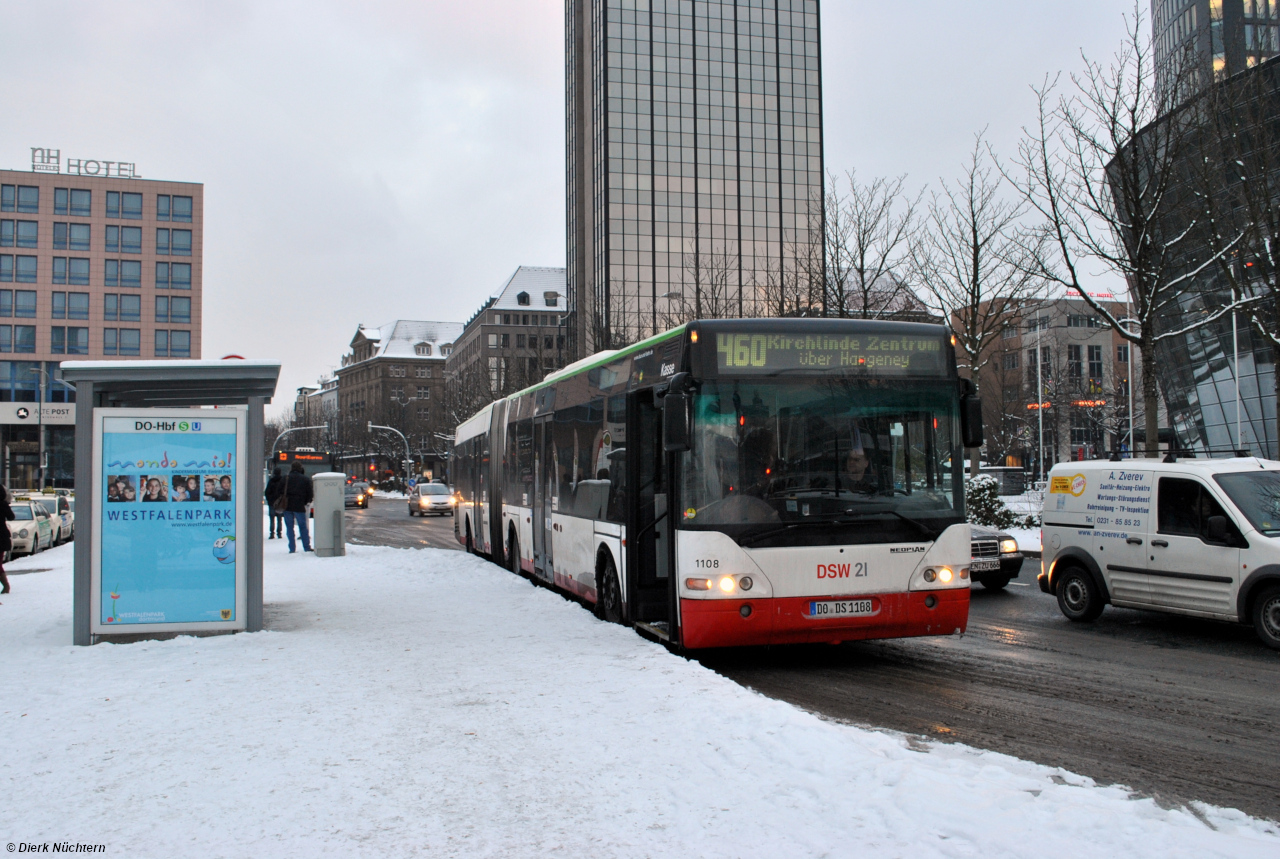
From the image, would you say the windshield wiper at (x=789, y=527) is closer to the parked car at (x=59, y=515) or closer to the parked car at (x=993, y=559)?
the parked car at (x=993, y=559)

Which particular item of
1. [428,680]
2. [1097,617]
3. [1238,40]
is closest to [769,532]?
[428,680]

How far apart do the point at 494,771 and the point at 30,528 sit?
2538 cm

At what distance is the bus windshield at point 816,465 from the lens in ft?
28.3

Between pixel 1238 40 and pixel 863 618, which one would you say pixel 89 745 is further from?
pixel 1238 40

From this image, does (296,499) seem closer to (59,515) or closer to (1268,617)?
(59,515)

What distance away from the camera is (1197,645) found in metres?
10.3

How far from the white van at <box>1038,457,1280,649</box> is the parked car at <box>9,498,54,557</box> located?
74.7 feet

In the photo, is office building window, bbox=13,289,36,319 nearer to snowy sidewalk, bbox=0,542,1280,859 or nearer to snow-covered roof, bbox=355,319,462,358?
snow-covered roof, bbox=355,319,462,358

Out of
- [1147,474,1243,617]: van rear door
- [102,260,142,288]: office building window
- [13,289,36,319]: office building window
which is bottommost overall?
[1147,474,1243,617]: van rear door

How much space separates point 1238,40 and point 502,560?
702 inches

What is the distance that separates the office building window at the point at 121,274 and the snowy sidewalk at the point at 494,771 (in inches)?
3231

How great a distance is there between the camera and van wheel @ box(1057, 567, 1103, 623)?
11.9 metres

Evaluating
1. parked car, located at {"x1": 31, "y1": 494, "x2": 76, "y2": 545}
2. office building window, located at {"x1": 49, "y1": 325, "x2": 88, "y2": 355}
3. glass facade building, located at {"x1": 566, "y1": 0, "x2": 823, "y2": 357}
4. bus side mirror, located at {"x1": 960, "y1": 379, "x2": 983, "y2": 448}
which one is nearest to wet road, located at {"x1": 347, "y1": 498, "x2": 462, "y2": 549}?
parked car, located at {"x1": 31, "y1": 494, "x2": 76, "y2": 545}

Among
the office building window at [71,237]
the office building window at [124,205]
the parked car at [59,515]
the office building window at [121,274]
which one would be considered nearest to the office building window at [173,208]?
the office building window at [124,205]
